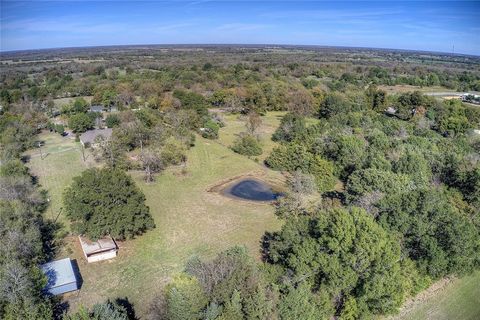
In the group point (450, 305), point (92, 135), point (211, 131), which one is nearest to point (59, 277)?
point (450, 305)

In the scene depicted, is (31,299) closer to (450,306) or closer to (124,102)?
(450,306)

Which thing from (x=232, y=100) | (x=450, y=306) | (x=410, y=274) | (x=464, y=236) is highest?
(x=232, y=100)

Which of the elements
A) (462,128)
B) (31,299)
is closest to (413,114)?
(462,128)

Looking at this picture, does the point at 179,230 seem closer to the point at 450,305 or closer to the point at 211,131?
the point at 450,305

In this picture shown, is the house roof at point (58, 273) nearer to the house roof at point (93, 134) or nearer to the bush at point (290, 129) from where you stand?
the house roof at point (93, 134)

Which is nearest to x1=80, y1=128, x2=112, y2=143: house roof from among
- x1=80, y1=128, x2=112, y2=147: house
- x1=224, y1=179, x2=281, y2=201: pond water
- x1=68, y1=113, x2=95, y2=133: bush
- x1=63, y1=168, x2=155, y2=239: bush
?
x1=80, y1=128, x2=112, y2=147: house

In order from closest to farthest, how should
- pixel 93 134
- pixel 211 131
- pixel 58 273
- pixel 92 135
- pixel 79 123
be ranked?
1. pixel 58 273
2. pixel 92 135
3. pixel 93 134
4. pixel 79 123
5. pixel 211 131

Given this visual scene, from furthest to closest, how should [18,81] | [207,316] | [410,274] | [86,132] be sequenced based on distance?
1. [18,81]
2. [86,132]
3. [410,274]
4. [207,316]
